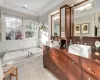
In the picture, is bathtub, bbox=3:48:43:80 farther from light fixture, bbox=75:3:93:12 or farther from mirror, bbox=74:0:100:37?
light fixture, bbox=75:3:93:12

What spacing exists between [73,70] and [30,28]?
12.0 feet

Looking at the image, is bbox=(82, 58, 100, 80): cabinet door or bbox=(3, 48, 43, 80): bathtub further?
bbox=(3, 48, 43, 80): bathtub

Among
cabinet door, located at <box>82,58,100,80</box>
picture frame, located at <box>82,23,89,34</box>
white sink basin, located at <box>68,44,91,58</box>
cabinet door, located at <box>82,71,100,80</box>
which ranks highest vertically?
picture frame, located at <box>82,23,89,34</box>

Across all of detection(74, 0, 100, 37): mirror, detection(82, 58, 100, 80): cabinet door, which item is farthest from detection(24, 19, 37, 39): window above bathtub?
detection(82, 58, 100, 80): cabinet door

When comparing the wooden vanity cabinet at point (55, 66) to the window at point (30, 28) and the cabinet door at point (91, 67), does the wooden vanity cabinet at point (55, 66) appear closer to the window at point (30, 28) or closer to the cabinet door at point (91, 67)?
the cabinet door at point (91, 67)

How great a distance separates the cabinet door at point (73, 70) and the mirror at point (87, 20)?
0.88m

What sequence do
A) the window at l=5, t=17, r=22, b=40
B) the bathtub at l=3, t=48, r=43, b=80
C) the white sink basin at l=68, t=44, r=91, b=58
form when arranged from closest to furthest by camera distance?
the white sink basin at l=68, t=44, r=91, b=58 → the bathtub at l=3, t=48, r=43, b=80 → the window at l=5, t=17, r=22, b=40

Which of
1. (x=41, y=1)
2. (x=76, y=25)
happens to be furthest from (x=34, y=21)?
(x=76, y=25)

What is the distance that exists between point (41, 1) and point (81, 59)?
9.12 ft

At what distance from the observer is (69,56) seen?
1.94 metres

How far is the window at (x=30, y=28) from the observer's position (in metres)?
4.69

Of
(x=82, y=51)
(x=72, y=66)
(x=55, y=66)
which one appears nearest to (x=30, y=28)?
(x=55, y=66)

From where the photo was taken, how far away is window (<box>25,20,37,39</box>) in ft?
15.4

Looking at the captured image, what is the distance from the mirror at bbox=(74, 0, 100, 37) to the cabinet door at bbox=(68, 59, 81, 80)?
875 mm
